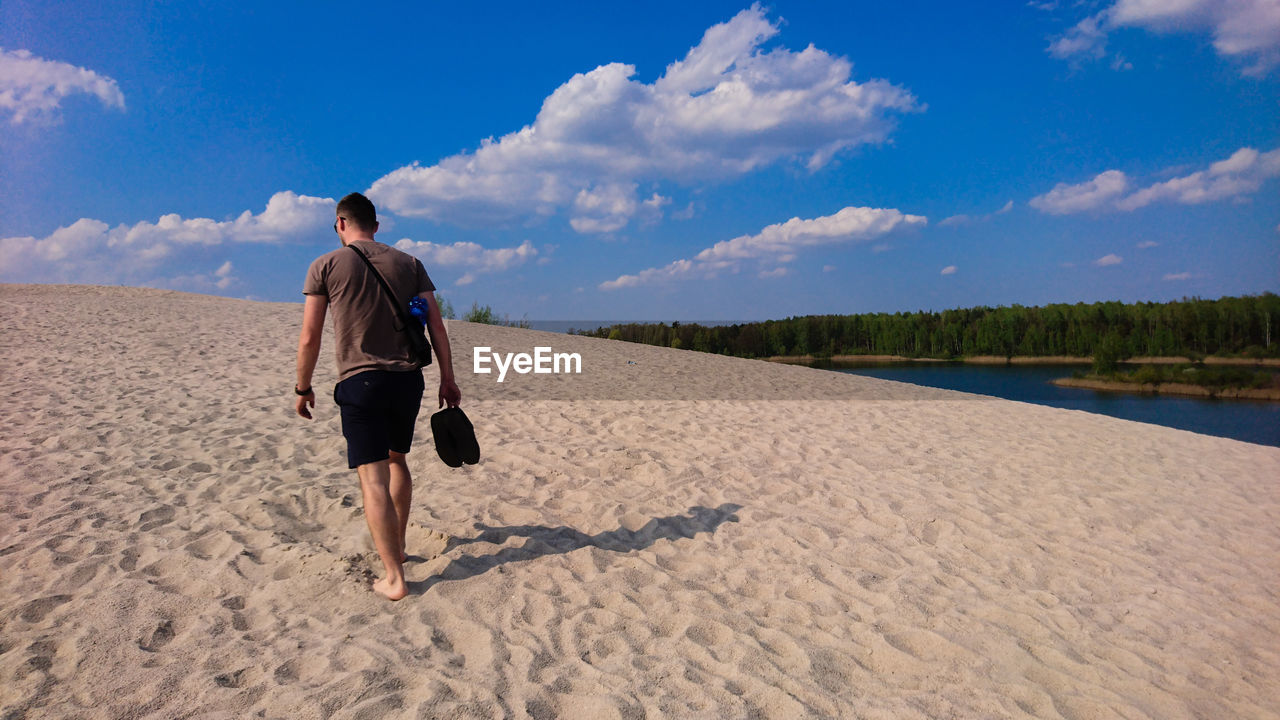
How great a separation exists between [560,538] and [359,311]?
2.17 meters

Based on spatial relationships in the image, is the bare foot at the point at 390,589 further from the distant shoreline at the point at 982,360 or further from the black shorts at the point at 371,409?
the distant shoreline at the point at 982,360

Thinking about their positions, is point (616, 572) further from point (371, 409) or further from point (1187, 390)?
point (1187, 390)

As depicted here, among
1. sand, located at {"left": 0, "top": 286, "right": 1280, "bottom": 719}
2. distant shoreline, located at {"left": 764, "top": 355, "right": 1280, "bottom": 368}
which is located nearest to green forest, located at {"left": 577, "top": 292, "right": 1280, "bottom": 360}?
distant shoreline, located at {"left": 764, "top": 355, "right": 1280, "bottom": 368}

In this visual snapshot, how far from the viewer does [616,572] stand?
389 centimetres

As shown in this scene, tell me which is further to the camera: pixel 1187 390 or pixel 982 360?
pixel 982 360

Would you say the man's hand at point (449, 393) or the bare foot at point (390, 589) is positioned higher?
the man's hand at point (449, 393)

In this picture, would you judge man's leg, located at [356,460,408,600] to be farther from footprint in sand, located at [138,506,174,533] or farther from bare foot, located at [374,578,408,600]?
footprint in sand, located at [138,506,174,533]

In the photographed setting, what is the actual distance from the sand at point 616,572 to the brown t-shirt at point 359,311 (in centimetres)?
132

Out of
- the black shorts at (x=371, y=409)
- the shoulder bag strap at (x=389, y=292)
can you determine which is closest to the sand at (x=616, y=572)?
the black shorts at (x=371, y=409)

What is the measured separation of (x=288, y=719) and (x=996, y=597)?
12.9 ft

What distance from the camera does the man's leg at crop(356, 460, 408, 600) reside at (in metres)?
3.14

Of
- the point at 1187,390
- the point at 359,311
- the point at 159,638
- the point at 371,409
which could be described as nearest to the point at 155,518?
the point at 159,638

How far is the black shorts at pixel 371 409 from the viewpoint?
10.0 ft

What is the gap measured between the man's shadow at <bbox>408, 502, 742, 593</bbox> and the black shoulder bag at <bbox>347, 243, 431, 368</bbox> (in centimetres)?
135
